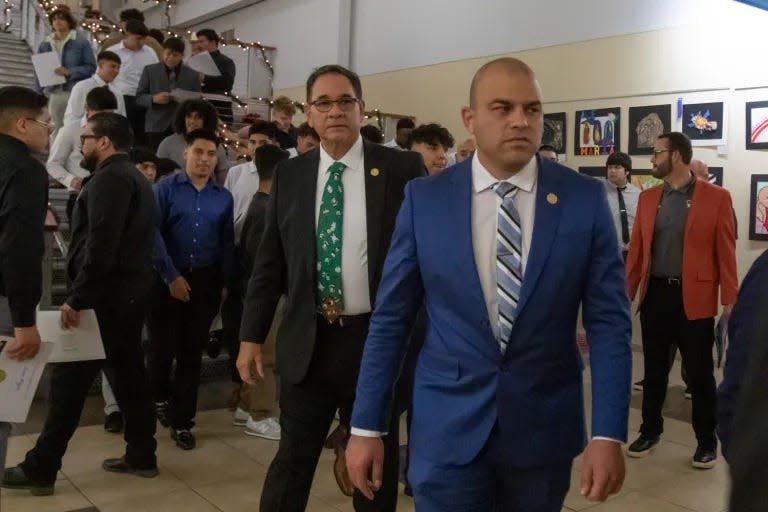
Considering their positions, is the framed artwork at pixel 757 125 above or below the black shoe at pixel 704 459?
above

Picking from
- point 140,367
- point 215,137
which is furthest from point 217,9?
point 140,367

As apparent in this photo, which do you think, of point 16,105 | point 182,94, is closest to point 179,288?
point 16,105

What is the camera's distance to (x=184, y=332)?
14.6 feet

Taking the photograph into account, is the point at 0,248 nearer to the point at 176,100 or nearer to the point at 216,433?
the point at 216,433

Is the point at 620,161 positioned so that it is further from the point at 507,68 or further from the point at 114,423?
Result: the point at 507,68

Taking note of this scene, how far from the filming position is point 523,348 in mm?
1718

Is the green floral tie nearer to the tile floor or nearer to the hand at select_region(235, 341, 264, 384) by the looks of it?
the hand at select_region(235, 341, 264, 384)

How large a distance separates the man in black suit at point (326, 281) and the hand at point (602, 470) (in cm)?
99

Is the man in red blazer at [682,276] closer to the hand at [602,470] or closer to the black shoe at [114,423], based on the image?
the hand at [602,470]

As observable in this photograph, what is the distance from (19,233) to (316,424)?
136cm

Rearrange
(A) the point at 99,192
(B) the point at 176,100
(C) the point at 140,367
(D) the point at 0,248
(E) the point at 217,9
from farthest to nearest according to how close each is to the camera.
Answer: (E) the point at 217,9
(B) the point at 176,100
(C) the point at 140,367
(A) the point at 99,192
(D) the point at 0,248

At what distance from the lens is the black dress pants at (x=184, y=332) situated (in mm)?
4363

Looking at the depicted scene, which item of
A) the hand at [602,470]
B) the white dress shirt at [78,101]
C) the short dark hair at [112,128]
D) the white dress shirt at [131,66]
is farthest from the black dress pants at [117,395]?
the white dress shirt at [131,66]

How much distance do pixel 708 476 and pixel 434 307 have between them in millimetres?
3063
